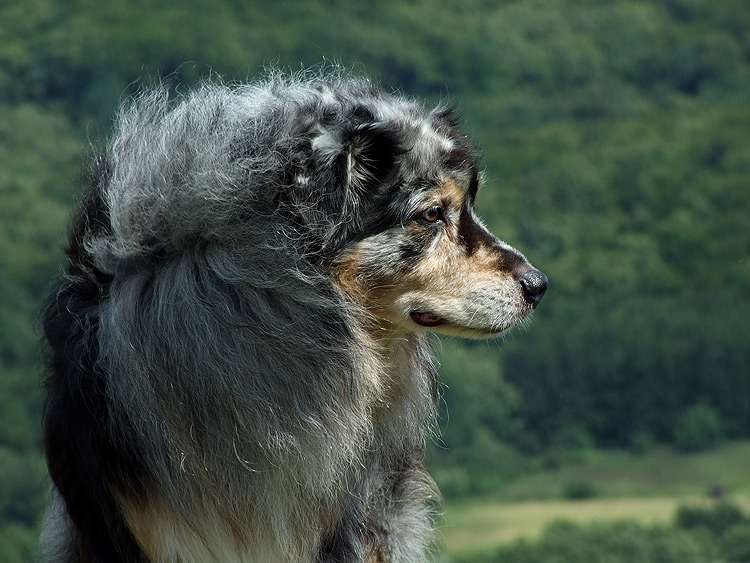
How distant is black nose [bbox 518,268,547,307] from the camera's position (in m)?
2.76

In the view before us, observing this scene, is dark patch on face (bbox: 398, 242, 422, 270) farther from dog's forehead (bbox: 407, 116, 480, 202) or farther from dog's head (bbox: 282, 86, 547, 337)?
dog's forehead (bbox: 407, 116, 480, 202)

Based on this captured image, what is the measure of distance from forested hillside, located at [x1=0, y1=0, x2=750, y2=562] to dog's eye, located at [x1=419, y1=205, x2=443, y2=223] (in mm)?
2741

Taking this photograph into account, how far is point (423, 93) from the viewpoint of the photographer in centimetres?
597

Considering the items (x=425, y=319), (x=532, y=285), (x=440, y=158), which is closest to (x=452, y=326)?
(x=425, y=319)

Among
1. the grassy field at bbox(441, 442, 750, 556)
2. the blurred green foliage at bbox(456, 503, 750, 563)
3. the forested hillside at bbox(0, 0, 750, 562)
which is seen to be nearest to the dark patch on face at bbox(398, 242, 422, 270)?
the forested hillside at bbox(0, 0, 750, 562)

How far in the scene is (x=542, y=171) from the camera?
6.34 meters

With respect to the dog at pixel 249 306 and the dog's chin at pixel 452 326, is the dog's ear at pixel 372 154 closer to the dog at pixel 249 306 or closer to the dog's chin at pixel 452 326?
the dog at pixel 249 306

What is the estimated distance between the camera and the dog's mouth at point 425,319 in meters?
2.70

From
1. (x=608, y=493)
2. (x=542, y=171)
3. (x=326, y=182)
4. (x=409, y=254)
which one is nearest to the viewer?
(x=326, y=182)

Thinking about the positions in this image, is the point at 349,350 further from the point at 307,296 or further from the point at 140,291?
the point at 140,291

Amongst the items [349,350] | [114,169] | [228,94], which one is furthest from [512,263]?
[114,169]

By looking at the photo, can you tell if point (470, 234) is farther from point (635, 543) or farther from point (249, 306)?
point (635, 543)

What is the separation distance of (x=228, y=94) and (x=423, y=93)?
326cm

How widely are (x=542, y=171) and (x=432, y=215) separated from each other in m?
3.86
